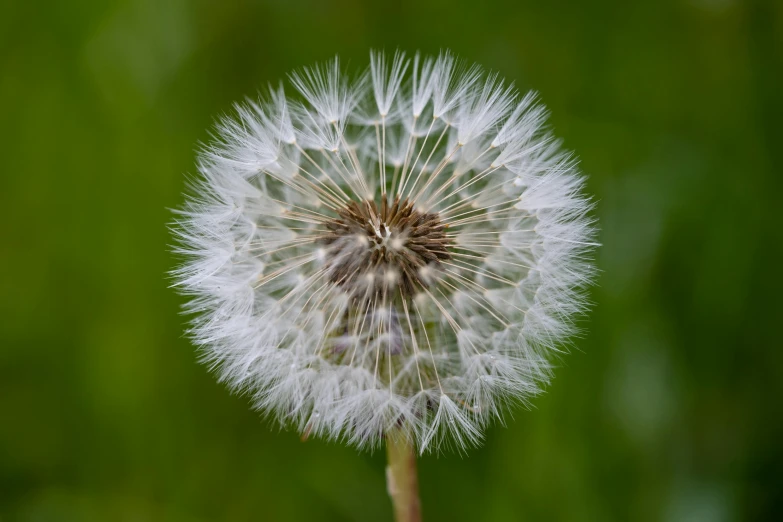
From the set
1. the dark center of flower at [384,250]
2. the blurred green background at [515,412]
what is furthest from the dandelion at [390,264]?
the blurred green background at [515,412]

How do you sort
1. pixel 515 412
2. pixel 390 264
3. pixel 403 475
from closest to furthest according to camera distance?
pixel 403 475, pixel 390 264, pixel 515 412

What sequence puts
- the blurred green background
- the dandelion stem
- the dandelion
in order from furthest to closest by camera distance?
the blurred green background < the dandelion < the dandelion stem

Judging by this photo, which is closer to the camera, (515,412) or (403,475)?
(403,475)

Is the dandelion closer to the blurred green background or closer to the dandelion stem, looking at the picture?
the dandelion stem

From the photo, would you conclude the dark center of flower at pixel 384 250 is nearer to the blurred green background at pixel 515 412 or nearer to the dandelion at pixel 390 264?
the dandelion at pixel 390 264

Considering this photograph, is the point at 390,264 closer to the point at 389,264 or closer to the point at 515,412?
the point at 389,264

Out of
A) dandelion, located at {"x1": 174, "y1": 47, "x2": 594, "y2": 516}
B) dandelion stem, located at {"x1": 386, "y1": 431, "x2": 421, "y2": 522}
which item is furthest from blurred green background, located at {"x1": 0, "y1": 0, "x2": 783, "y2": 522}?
dandelion stem, located at {"x1": 386, "y1": 431, "x2": 421, "y2": 522}

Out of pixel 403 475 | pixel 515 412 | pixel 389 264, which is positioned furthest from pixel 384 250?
pixel 515 412
